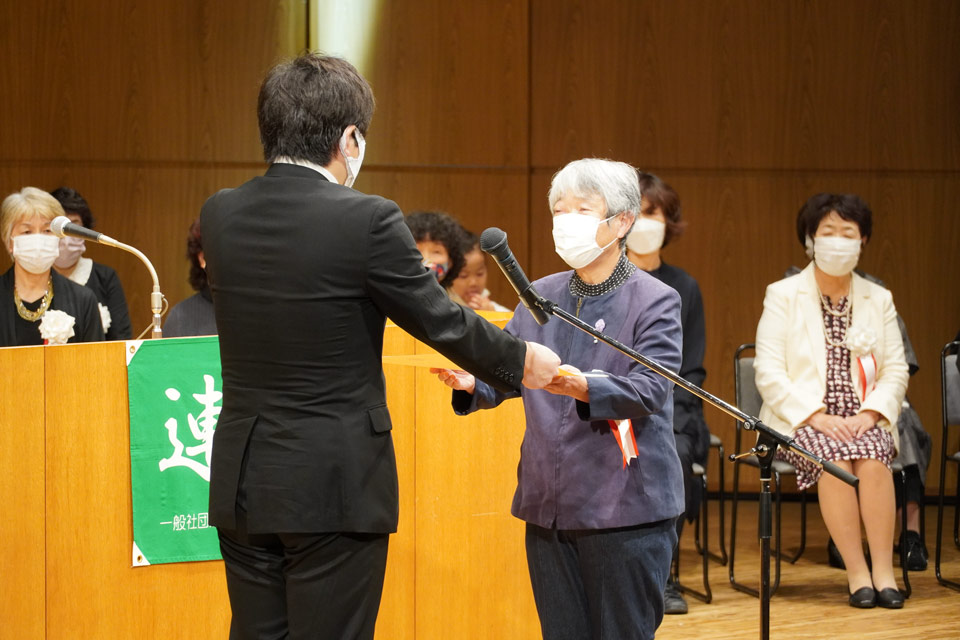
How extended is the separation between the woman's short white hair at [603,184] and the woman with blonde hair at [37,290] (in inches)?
84.8

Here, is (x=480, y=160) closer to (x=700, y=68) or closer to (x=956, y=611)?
(x=700, y=68)

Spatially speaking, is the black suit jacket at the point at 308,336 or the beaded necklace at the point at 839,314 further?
the beaded necklace at the point at 839,314

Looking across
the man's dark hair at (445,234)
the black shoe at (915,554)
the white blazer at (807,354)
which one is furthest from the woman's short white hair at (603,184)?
the black shoe at (915,554)

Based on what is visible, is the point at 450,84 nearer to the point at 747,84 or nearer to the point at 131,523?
the point at 747,84

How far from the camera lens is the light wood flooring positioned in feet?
12.2

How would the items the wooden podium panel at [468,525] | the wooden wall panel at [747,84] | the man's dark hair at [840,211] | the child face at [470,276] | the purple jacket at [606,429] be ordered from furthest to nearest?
the wooden wall panel at [747,84] < the child face at [470,276] < the man's dark hair at [840,211] < the wooden podium panel at [468,525] < the purple jacket at [606,429]

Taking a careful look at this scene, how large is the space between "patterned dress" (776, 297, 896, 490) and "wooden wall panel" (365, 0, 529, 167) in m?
2.11

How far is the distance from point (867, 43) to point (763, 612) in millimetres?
4479

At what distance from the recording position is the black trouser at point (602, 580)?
2.23 m

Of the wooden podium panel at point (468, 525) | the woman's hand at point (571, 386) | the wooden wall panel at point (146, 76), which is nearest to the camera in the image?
the woman's hand at point (571, 386)

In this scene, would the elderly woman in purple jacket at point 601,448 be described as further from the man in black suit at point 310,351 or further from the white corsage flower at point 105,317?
the white corsage flower at point 105,317

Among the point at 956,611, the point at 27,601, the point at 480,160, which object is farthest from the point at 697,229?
the point at 27,601

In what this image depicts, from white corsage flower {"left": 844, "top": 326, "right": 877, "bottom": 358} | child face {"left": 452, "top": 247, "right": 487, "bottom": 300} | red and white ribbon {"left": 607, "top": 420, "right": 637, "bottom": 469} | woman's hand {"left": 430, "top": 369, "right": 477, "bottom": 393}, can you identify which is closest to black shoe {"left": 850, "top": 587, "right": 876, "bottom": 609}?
white corsage flower {"left": 844, "top": 326, "right": 877, "bottom": 358}

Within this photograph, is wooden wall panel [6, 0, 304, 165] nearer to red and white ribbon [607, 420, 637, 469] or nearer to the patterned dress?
the patterned dress
